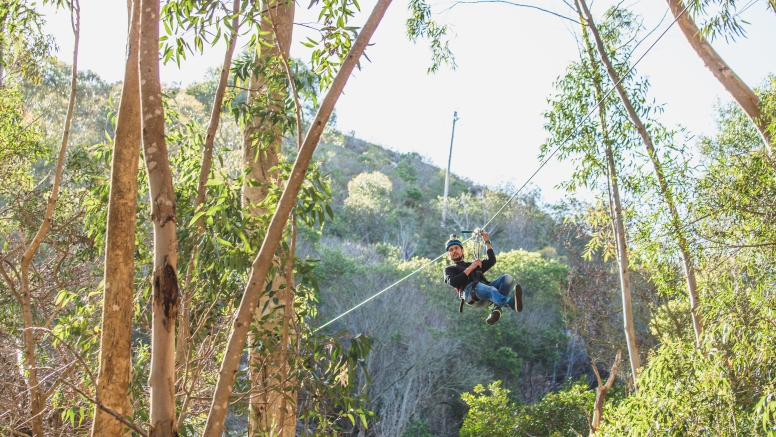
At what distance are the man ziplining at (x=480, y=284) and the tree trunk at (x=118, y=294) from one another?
2518mm

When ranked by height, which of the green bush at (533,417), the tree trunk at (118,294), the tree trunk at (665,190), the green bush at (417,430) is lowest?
the green bush at (417,430)

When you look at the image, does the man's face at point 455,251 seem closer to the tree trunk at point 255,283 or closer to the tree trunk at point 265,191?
the tree trunk at point 265,191

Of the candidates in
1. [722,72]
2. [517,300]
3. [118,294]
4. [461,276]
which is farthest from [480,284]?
[118,294]

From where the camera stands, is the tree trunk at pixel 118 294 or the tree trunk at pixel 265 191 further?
the tree trunk at pixel 265 191

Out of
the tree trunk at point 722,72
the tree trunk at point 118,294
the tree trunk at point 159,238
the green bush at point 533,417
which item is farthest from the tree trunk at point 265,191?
the green bush at point 533,417

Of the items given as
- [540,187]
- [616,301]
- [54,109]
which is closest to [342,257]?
[616,301]

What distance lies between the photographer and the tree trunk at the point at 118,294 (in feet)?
9.41

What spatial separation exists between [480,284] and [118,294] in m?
2.92

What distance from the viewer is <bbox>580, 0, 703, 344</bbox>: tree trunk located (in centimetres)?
569

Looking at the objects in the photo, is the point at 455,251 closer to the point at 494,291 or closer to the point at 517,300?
the point at 494,291

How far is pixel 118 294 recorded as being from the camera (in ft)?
9.55

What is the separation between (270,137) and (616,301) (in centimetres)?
1137

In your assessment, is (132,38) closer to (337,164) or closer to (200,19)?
(200,19)

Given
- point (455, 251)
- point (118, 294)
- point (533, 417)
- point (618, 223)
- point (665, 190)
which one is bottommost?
point (533, 417)
